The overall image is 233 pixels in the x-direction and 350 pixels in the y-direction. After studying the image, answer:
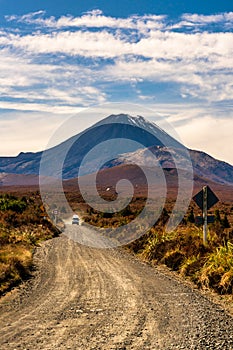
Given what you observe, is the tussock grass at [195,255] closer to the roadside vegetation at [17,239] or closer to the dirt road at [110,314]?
the dirt road at [110,314]

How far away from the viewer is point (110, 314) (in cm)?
955

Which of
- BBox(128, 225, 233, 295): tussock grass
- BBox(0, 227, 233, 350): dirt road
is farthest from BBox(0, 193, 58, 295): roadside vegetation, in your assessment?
BBox(128, 225, 233, 295): tussock grass

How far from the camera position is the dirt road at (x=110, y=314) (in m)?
7.60

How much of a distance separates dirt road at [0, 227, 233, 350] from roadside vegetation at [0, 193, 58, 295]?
1.99 ft

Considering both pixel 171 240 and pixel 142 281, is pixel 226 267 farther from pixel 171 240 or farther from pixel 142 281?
pixel 171 240

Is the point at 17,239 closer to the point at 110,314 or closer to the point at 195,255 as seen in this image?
the point at 195,255

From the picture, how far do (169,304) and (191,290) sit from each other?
1.93 meters

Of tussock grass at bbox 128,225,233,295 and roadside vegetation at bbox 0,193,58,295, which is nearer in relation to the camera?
tussock grass at bbox 128,225,233,295

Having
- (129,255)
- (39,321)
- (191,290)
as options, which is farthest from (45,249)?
(39,321)

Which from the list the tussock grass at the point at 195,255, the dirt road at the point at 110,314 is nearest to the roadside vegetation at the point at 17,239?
the dirt road at the point at 110,314

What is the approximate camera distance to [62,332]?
810 centimetres

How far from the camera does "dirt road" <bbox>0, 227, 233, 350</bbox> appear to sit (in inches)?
299

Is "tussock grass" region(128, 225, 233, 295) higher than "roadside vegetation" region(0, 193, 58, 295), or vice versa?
"tussock grass" region(128, 225, 233, 295)

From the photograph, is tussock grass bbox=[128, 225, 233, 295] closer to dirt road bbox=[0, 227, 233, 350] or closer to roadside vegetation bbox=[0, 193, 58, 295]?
dirt road bbox=[0, 227, 233, 350]
